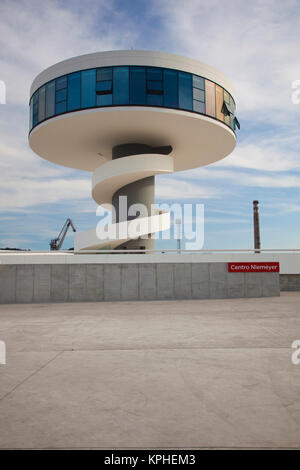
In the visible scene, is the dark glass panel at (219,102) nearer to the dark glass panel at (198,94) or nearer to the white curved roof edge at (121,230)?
Answer: the dark glass panel at (198,94)

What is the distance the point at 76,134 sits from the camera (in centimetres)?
2694

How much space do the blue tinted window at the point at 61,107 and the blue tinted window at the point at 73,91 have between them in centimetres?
41

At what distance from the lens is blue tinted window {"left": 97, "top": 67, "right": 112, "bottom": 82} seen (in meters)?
23.5

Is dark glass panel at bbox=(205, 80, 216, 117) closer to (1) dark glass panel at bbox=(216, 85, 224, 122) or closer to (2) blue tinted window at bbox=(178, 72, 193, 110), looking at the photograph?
(1) dark glass panel at bbox=(216, 85, 224, 122)

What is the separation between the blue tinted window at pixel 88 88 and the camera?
77.6 feet

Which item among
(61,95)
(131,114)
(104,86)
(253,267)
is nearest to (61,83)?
(61,95)

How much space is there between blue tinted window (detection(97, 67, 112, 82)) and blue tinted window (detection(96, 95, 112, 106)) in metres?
1.20

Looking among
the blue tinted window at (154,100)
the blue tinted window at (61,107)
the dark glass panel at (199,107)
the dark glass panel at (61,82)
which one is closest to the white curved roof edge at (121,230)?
the blue tinted window at (154,100)

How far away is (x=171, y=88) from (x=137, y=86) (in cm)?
226

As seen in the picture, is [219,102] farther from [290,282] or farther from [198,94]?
[290,282]

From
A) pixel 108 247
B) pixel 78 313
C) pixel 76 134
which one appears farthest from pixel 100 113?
pixel 78 313

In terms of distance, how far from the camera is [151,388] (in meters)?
4.85

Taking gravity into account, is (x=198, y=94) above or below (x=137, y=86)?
above
